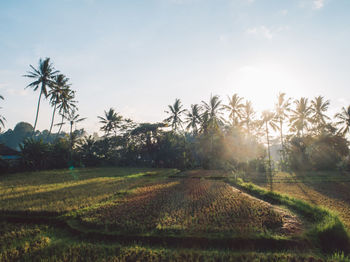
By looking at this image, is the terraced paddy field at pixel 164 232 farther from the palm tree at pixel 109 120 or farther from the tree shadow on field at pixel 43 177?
the palm tree at pixel 109 120

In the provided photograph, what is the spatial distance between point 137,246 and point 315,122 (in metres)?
40.1

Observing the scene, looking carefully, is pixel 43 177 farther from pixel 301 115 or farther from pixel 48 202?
pixel 301 115

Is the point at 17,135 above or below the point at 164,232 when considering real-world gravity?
above

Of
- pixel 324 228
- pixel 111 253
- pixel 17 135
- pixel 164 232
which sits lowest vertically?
pixel 111 253

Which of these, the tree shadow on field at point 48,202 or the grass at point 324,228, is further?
the tree shadow on field at point 48,202

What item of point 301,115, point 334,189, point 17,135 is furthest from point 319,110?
point 17,135

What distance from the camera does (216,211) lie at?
8047mm

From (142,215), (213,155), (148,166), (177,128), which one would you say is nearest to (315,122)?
(213,155)

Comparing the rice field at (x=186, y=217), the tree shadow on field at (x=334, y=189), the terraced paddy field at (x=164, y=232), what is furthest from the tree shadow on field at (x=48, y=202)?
the tree shadow on field at (x=334, y=189)

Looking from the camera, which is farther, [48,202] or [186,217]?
[48,202]

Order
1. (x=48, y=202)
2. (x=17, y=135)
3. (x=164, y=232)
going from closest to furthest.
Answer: (x=164, y=232)
(x=48, y=202)
(x=17, y=135)

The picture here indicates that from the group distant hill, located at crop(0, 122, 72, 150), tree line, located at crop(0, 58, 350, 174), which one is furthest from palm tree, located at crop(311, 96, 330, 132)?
distant hill, located at crop(0, 122, 72, 150)

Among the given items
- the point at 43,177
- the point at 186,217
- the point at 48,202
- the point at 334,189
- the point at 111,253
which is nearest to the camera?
the point at 111,253

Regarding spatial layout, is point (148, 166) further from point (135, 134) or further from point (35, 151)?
point (35, 151)
